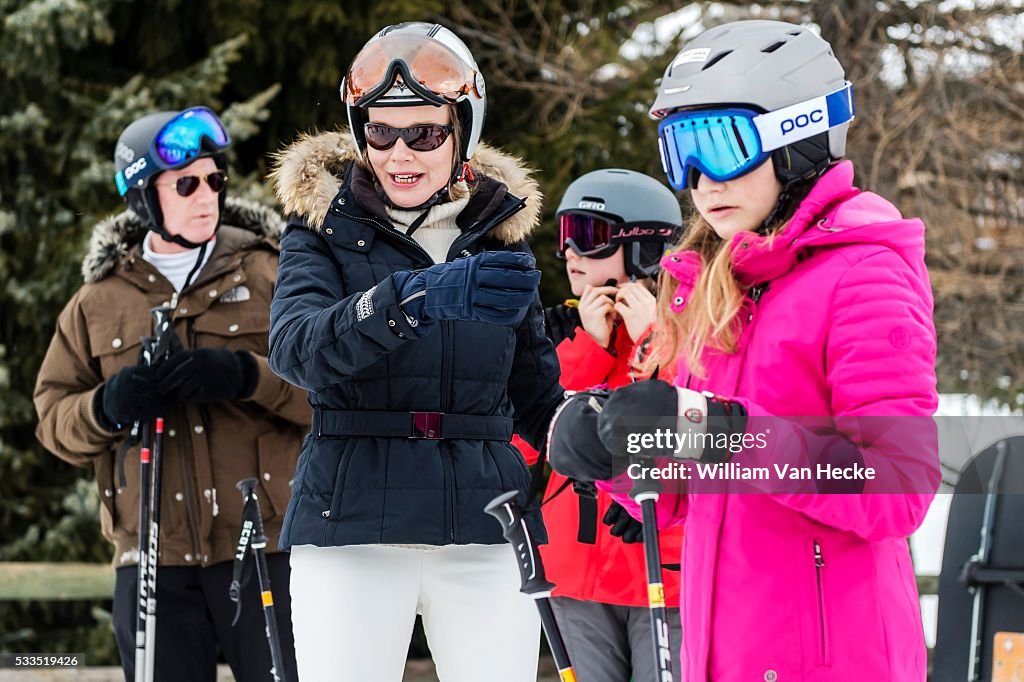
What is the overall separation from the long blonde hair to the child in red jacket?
1.15 metres

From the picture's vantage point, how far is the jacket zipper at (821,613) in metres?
1.99

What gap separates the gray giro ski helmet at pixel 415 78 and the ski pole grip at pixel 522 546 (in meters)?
0.88

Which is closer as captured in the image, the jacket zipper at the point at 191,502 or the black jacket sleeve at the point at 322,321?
the black jacket sleeve at the point at 322,321

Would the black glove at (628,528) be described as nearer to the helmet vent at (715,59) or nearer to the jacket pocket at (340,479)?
the jacket pocket at (340,479)

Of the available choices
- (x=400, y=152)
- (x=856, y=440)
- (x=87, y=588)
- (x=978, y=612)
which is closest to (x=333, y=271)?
(x=400, y=152)

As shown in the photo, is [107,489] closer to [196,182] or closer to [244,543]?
[244,543]

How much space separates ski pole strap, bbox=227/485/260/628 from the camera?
3.72 metres

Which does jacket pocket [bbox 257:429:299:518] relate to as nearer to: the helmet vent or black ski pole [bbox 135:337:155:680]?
black ski pole [bbox 135:337:155:680]

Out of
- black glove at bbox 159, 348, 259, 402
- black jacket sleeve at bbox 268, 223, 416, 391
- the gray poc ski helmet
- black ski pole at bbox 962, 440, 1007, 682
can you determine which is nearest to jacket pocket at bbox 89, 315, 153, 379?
black glove at bbox 159, 348, 259, 402

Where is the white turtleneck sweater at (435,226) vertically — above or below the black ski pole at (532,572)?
above

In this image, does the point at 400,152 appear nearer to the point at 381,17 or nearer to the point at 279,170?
the point at 279,170

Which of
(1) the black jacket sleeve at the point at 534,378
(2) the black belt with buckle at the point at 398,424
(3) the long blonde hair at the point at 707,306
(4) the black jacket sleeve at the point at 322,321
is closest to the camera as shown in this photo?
(3) the long blonde hair at the point at 707,306

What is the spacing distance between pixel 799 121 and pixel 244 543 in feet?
7.34

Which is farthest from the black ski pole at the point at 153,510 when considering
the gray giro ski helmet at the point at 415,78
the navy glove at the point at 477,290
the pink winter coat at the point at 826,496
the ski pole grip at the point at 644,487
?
the ski pole grip at the point at 644,487
